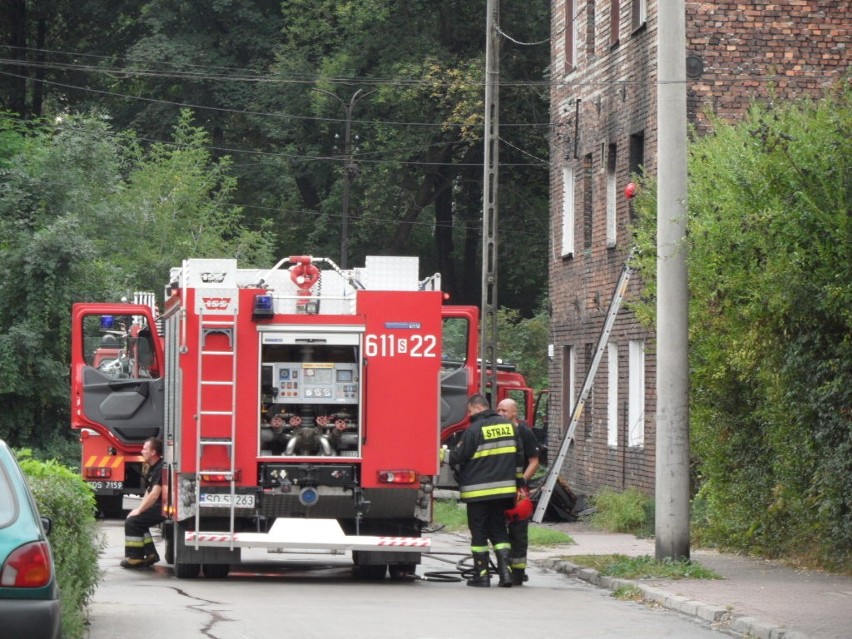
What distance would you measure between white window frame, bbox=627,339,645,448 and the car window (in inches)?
721

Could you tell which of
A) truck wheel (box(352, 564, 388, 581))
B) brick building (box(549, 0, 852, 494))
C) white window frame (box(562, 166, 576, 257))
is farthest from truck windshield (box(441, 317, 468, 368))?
truck wheel (box(352, 564, 388, 581))

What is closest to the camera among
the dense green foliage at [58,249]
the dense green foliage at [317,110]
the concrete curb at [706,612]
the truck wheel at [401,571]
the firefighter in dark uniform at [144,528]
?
the concrete curb at [706,612]

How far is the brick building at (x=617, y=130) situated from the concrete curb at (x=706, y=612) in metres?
6.97

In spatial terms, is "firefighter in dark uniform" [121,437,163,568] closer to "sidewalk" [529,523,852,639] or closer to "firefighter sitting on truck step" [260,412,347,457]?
"firefighter sitting on truck step" [260,412,347,457]

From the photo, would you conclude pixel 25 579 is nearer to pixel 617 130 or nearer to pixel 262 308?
pixel 262 308

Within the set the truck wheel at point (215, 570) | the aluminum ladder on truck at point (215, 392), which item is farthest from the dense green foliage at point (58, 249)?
the aluminum ladder on truck at point (215, 392)

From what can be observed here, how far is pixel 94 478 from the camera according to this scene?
24.4 m

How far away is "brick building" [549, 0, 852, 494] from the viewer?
24.3 metres

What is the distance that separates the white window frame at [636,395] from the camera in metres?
26.4

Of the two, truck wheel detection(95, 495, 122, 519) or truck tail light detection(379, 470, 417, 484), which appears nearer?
truck tail light detection(379, 470, 417, 484)

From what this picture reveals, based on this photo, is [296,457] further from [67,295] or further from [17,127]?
[17,127]

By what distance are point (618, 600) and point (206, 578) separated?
4093mm

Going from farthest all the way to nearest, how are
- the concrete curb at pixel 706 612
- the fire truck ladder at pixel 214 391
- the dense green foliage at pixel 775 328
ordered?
the fire truck ladder at pixel 214 391
the dense green foliage at pixel 775 328
the concrete curb at pixel 706 612

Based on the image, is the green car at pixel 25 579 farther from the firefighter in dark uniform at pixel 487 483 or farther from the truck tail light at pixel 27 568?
the firefighter in dark uniform at pixel 487 483
